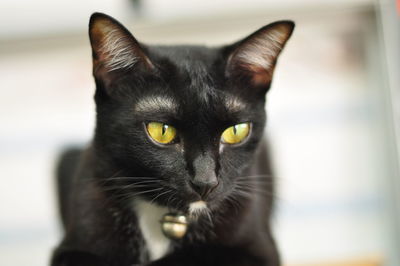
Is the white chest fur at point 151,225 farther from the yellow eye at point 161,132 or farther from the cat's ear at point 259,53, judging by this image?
the cat's ear at point 259,53

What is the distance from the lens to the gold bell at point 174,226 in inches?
48.2

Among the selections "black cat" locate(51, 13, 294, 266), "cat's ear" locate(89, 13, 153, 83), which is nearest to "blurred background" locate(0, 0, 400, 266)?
"black cat" locate(51, 13, 294, 266)

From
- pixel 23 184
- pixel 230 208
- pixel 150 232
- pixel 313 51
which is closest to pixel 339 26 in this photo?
pixel 313 51

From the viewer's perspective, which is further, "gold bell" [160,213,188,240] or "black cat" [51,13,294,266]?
"gold bell" [160,213,188,240]

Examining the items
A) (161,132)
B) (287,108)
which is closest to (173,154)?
(161,132)

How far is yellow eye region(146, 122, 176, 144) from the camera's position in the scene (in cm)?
109

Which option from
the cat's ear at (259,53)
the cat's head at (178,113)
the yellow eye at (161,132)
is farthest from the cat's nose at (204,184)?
the cat's ear at (259,53)

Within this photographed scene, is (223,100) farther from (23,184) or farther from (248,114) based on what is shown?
(23,184)

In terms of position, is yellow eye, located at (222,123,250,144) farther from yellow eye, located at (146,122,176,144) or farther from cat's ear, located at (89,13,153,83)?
cat's ear, located at (89,13,153,83)

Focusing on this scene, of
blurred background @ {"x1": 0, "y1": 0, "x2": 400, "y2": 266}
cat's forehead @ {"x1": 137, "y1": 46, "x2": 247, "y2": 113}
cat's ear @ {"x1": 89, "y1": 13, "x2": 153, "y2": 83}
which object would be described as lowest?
blurred background @ {"x1": 0, "y1": 0, "x2": 400, "y2": 266}

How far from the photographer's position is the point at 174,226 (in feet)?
4.01

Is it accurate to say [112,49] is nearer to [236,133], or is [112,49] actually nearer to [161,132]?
[161,132]

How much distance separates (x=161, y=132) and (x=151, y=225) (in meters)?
0.29

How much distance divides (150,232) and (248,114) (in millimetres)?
400
